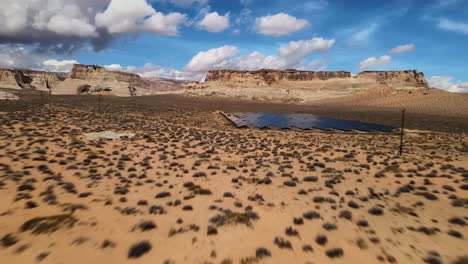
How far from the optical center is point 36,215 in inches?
246

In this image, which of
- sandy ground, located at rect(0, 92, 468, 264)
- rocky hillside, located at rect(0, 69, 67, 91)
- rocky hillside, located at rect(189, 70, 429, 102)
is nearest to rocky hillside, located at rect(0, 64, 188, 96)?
rocky hillside, located at rect(0, 69, 67, 91)

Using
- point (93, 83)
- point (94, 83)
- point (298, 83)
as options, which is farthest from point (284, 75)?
point (93, 83)

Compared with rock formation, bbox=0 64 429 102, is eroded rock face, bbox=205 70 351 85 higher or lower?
higher

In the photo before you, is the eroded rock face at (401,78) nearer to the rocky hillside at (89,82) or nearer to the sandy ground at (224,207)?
the rocky hillside at (89,82)

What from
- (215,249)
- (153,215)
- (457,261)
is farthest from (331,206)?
(153,215)

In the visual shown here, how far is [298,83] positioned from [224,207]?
152301mm

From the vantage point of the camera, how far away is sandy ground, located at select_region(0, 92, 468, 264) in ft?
17.0

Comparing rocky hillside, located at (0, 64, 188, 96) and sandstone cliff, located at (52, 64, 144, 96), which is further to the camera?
rocky hillside, located at (0, 64, 188, 96)

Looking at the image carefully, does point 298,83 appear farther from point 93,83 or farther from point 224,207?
point 224,207

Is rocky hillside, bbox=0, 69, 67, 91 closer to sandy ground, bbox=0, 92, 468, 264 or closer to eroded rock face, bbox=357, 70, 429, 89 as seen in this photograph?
sandy ground, bbox=0, 92, 468, 264

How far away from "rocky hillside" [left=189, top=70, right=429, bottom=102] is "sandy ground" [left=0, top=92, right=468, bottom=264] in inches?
4032

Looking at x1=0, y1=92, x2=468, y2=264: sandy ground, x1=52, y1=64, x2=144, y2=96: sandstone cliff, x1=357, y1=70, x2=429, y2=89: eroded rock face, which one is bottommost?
A: x1=0, y1=92, x2=468, y2=264: sandy ground

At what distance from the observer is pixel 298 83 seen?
149 metres

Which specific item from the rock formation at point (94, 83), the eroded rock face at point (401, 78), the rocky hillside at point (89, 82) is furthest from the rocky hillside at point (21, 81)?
the eroded rock face at point (401, 78)
